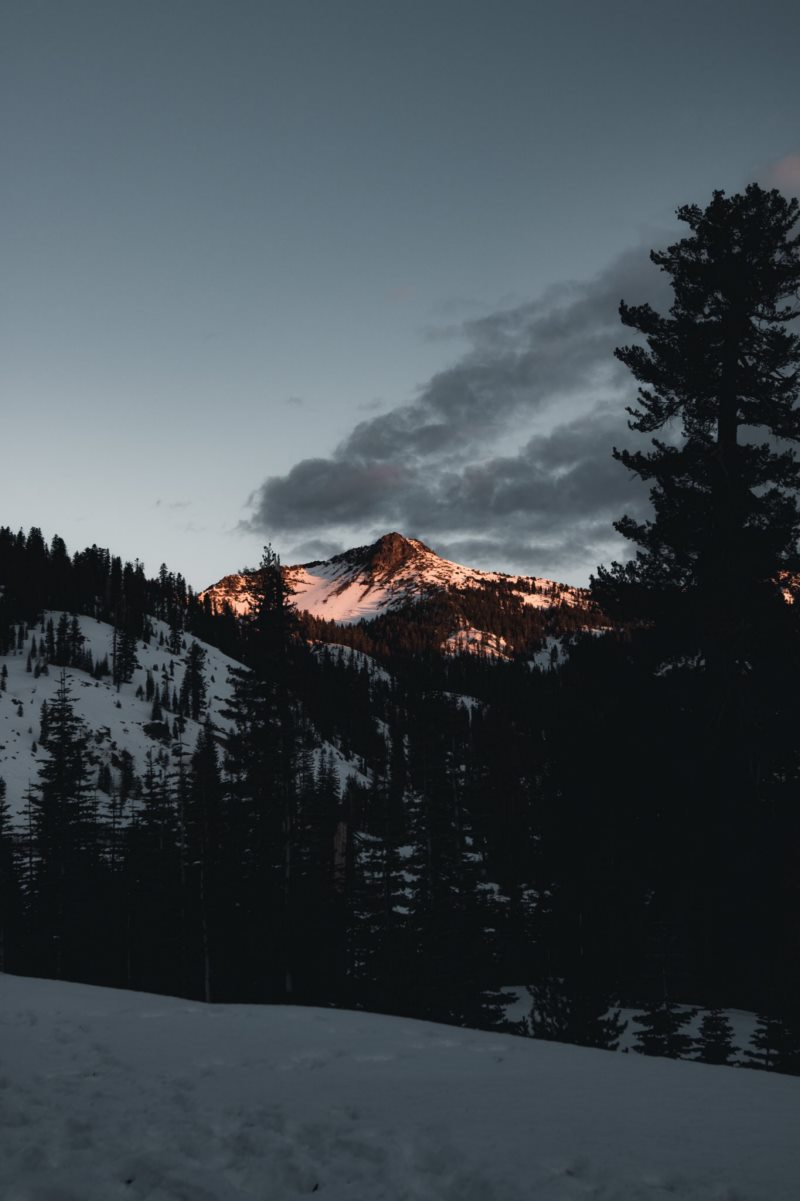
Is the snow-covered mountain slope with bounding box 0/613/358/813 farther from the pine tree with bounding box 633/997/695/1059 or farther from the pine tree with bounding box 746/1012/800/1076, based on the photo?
the pine tree with bounding box 746/1012/800/1076

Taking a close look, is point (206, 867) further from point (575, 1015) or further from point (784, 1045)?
point (784, 1045)

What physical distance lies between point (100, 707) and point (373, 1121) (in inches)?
4842

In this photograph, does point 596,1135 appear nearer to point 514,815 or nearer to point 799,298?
point 799,298

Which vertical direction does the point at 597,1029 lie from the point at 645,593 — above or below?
below

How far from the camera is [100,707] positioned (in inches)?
4633

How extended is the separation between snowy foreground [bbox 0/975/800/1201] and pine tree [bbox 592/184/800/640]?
33.9 ft

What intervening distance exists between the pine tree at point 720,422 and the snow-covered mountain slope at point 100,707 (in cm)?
6854

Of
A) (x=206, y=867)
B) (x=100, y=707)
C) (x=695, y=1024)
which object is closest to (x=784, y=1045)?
(x=695, y=1024)

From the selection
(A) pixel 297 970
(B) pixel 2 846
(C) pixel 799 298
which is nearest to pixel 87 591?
(B) pixel 2 846

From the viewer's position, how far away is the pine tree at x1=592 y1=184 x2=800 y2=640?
1557 centimetres

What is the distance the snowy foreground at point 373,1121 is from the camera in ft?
14.9

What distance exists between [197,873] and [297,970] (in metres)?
16.8

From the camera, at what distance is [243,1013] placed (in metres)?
10.1

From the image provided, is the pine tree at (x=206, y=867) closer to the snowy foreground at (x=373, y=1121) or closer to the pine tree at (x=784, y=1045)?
the pine tree at (x=784, y=1045)
